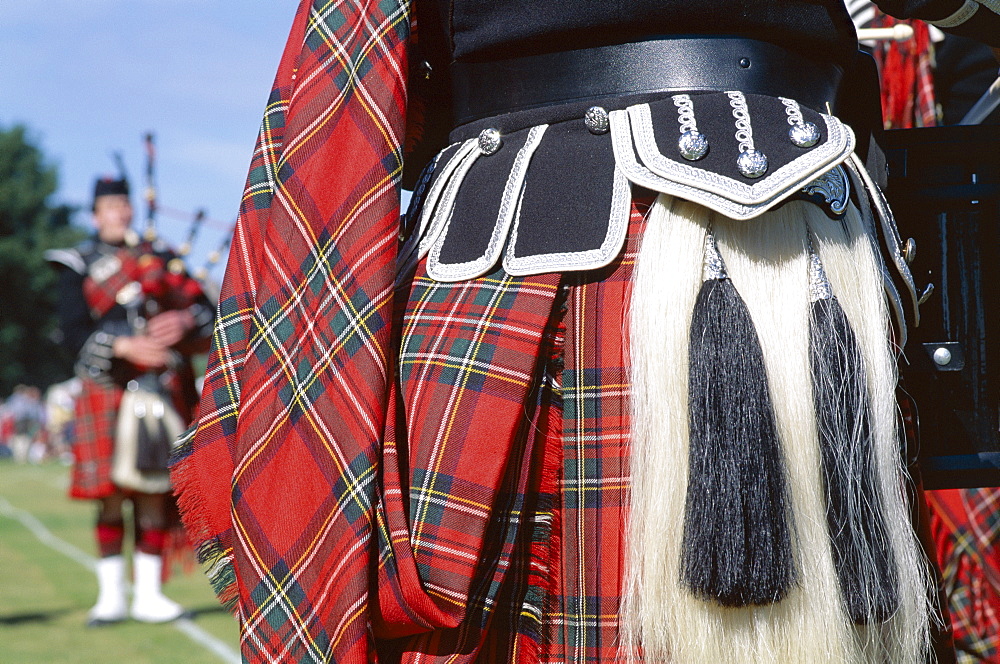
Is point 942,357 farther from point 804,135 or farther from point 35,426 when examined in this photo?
point 35,426

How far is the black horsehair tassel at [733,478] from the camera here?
1.09 m

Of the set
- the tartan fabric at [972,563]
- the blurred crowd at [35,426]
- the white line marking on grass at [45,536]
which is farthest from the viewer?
the blurred crowd at [35,426]

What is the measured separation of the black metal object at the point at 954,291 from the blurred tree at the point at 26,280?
35.1 m

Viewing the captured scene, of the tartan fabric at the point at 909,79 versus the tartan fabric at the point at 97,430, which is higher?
the tartan fabric at the point at 909,79

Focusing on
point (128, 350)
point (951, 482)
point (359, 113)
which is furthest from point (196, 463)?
point (128, 350)

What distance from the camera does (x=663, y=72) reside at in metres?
1.29

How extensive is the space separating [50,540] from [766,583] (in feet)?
30.4

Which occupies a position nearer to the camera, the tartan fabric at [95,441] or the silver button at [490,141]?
the silver button at [490,141]

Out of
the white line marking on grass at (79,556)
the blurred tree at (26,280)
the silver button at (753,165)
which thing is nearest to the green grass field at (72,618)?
the white line marking on grass at (79,556)

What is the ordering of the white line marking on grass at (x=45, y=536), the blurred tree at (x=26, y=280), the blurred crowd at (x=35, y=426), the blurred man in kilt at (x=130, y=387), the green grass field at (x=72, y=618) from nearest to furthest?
the green grass field at (x=72, y=618) → the blurred man in kilt at (x=130, y=387) → the white line marking on grass at (x=45, y=536) → the blurred crowd at (x=35, y=426) → the blurred tree at (x=26, y=280)

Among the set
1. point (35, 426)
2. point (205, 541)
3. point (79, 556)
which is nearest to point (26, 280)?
point (35, 426)

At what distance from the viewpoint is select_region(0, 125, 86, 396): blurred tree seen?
34.9 m

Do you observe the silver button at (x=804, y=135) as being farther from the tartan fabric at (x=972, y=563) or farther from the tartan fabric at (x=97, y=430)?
the tartan fabric at (x=97, y=430)

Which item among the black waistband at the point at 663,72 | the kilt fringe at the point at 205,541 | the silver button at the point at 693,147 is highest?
the black waistband at the point at 663,72
